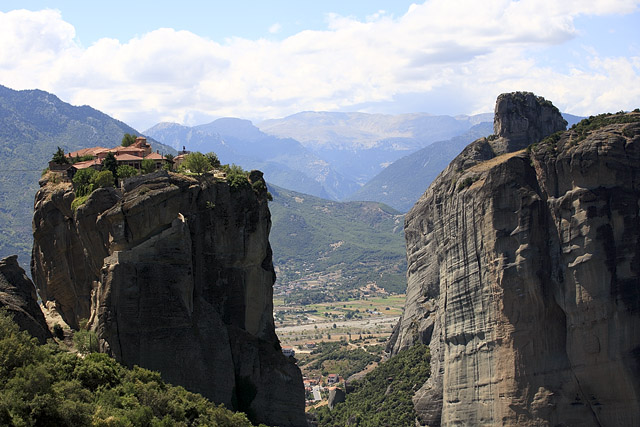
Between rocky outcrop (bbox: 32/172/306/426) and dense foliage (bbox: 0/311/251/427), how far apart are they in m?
3.17

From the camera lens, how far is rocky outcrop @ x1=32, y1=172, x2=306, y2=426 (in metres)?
45.1

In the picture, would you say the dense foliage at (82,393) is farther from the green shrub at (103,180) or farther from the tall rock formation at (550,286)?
the tall rock formation at (550,286)

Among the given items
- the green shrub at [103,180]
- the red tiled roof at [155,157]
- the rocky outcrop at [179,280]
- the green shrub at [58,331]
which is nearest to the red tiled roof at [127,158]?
the red tiled roof at [155,157]

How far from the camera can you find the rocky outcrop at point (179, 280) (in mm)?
45125

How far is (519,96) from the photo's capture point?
91.8 meters

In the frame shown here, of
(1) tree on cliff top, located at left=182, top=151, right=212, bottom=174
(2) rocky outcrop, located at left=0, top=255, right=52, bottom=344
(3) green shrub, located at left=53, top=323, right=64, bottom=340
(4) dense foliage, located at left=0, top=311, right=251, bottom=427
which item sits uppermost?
(1) tree on cliff top, located at left=182, top=151, right=212, bottom=174

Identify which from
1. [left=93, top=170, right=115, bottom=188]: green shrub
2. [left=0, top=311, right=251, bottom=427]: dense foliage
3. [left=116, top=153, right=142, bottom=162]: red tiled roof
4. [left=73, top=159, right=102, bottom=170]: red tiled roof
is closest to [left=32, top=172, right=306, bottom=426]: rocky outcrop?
[left=93, top=170, right=115, bottom=188]: green shrub

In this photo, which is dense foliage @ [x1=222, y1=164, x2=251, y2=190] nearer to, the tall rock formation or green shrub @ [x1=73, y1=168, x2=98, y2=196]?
green shrub @ [x1=73, y1=168, x2=98, y2=196]

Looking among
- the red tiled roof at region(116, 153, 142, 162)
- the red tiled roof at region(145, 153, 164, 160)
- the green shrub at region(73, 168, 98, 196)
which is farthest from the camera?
the red tiled roof at region(145, 153, 164, 160)

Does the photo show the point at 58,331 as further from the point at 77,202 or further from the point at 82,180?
the point at 82,180

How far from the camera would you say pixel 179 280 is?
152 feet

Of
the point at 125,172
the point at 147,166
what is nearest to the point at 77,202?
the point at 125,172

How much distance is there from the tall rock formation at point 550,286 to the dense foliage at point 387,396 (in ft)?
27.9

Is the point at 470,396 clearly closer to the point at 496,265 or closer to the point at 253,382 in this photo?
the point at 496,265
